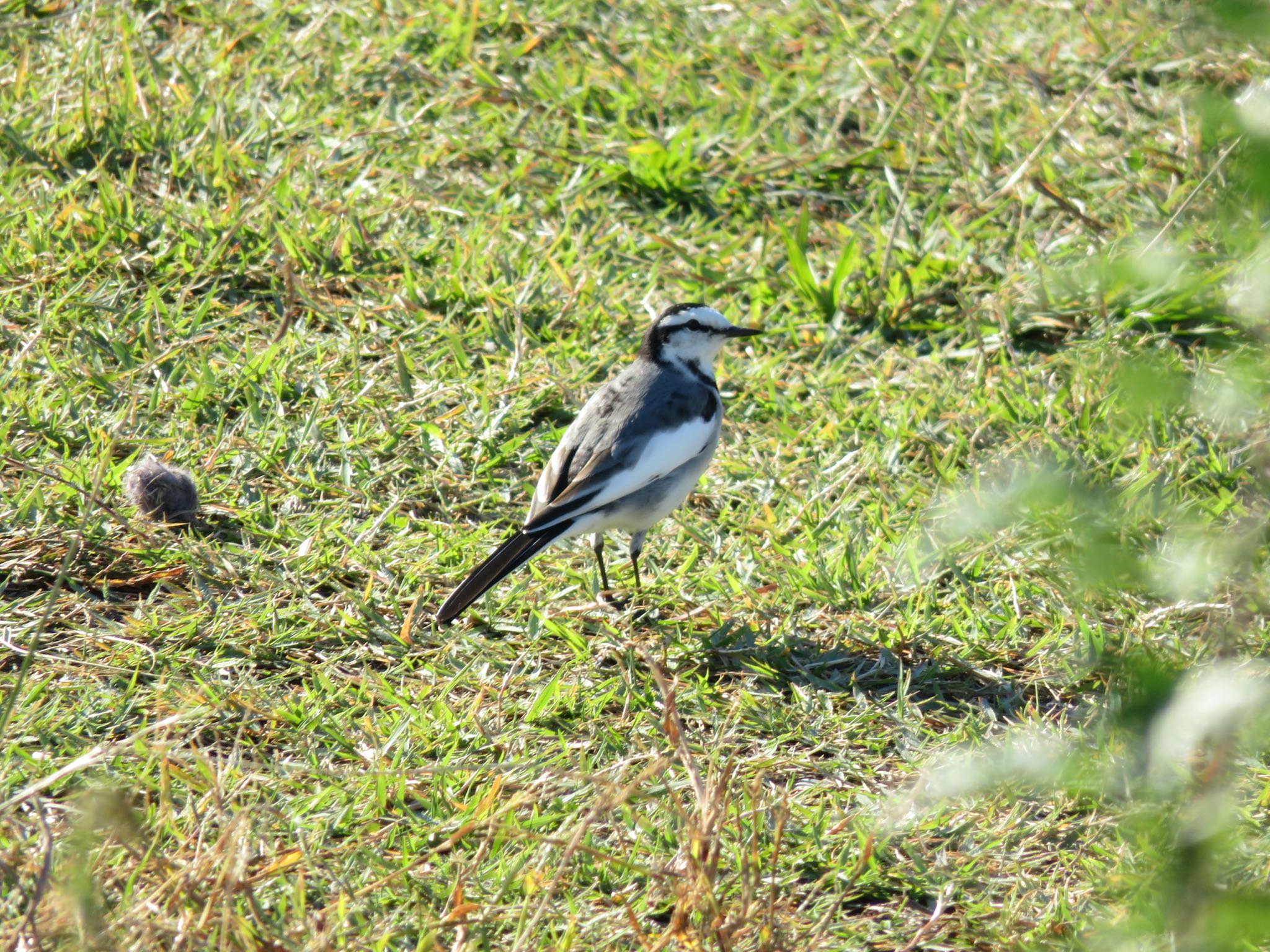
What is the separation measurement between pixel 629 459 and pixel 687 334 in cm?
88

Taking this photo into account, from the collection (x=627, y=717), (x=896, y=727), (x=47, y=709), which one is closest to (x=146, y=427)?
(x=47, y=709)

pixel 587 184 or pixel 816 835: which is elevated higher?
pixel 587 184

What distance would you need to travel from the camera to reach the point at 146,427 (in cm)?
517

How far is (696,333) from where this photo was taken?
541 cm

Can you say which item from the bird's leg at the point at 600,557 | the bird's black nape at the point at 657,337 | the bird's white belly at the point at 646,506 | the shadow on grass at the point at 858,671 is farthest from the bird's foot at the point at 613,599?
the bird's black nape at the point at 657,337

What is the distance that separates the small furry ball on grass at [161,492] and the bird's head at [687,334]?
1891 mm

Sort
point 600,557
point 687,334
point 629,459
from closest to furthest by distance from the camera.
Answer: point 629,459, point 600,557, point 687,334

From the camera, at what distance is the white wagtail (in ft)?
14.5

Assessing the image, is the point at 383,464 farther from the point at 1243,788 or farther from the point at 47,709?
the point at 1243,788

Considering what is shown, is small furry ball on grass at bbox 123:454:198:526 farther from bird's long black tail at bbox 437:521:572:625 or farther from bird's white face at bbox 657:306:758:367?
bird's white face at bbox 657:306:758:367

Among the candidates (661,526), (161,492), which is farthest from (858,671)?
(161,492)

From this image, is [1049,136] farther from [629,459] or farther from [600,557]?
[600,557]

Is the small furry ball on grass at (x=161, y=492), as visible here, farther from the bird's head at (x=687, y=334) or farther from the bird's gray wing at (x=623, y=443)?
the bird's head at (x=687, y=334)

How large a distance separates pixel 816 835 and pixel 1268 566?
1.49 meters
